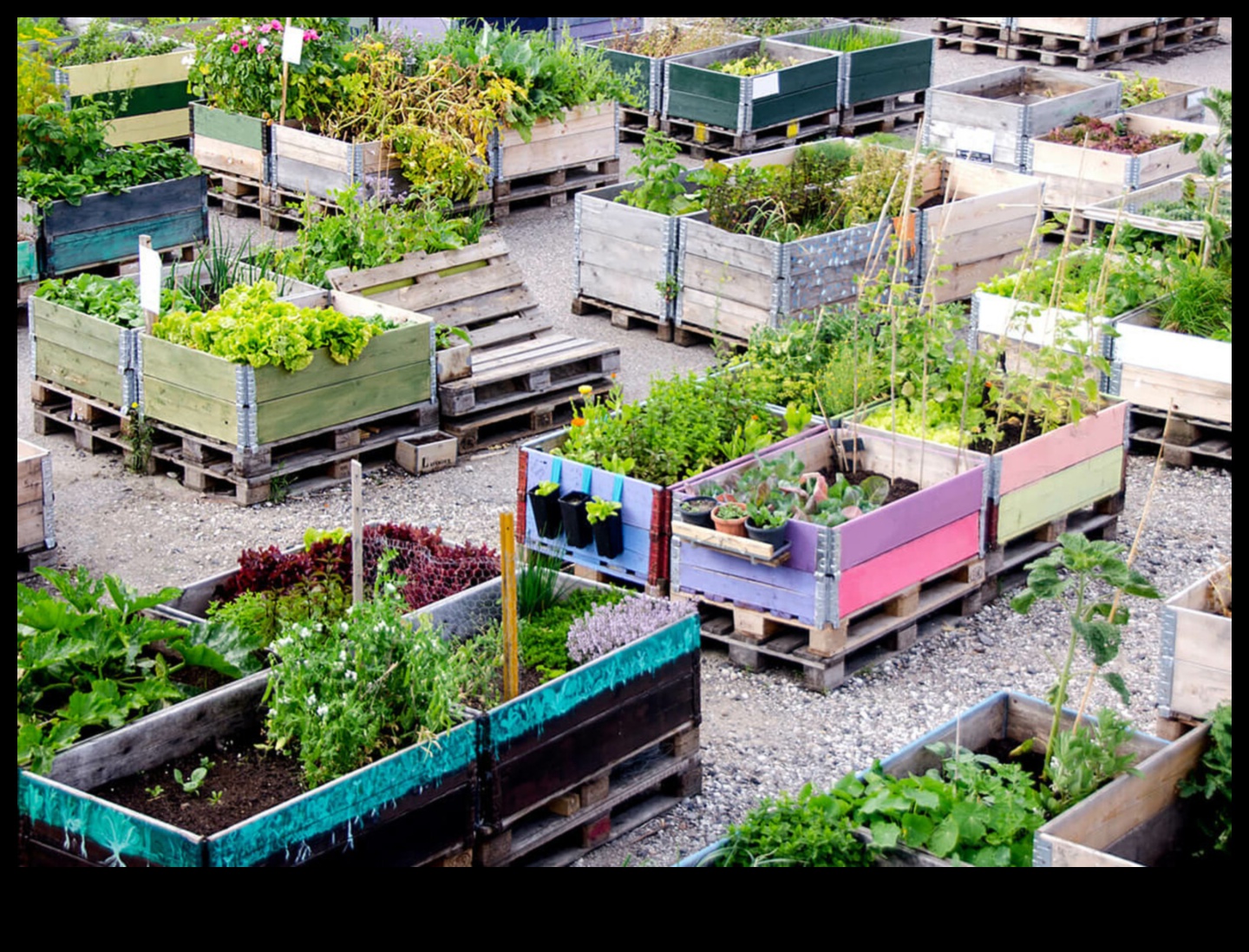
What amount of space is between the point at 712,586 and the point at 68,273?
18.8 ft

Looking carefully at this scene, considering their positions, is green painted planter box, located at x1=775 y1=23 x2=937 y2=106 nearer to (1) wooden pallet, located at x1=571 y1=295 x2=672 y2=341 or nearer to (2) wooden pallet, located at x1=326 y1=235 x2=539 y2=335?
(1) wooden pallet, located at x1=571 y1=295 x2=672 y2=341

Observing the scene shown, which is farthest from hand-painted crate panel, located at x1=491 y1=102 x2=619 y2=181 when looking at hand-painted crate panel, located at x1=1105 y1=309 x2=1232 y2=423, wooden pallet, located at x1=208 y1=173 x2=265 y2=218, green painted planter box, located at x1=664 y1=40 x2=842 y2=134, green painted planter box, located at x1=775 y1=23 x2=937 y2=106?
hand-painted crate panel, located at x1=1105 y1=309 x2=1232 y2=423

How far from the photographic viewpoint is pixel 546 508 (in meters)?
7.48

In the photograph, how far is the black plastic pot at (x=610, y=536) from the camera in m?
7.30

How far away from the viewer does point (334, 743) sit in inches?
199

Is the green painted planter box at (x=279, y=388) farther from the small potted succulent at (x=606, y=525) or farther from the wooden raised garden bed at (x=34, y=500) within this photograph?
the small potted succulent at (x=606, y=525)

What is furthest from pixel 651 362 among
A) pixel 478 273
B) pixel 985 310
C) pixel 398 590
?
pixel 398 590

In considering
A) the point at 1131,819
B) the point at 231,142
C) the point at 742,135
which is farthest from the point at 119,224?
the point at 1131,819

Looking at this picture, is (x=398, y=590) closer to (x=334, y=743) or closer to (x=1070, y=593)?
(x=334, y=743)

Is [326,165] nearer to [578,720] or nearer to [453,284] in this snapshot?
[453,284]

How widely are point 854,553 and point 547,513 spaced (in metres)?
1.38

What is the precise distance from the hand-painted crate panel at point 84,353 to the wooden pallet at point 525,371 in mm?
1625

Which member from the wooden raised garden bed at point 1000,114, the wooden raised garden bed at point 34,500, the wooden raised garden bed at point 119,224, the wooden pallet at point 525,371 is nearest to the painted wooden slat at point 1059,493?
the wooden pallet at point 525,371

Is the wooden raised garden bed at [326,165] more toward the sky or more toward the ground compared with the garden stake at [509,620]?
more toward the sky
